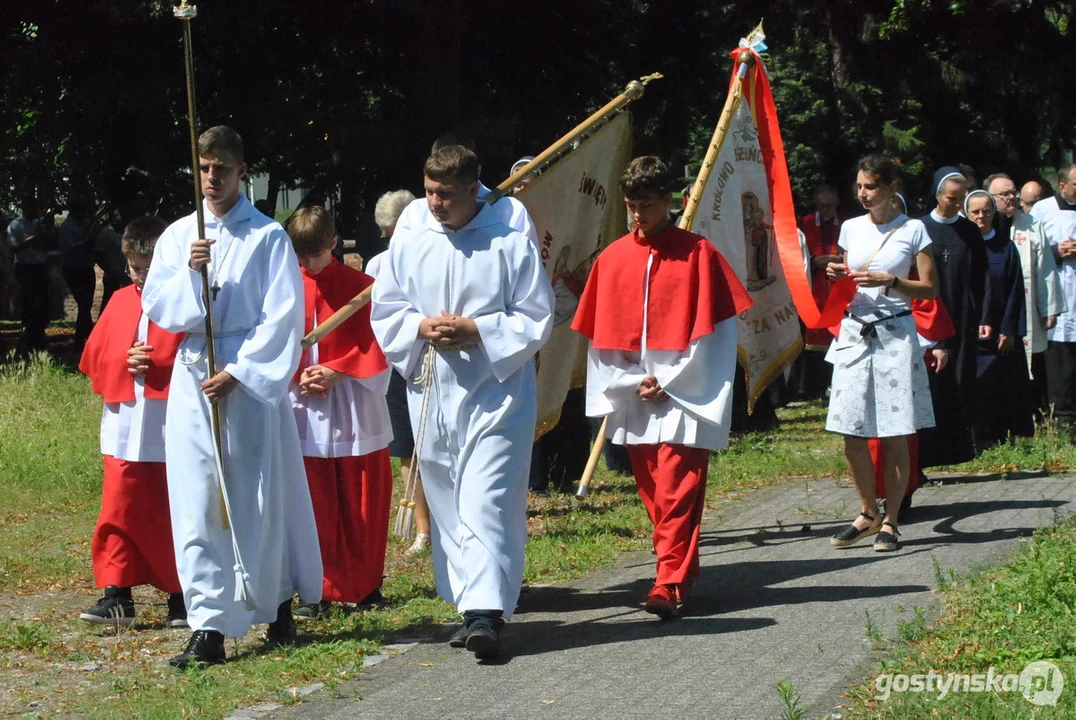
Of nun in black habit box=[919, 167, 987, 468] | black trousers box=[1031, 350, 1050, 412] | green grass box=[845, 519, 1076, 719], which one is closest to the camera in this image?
green grass box=[845, 519, 1076, 719]

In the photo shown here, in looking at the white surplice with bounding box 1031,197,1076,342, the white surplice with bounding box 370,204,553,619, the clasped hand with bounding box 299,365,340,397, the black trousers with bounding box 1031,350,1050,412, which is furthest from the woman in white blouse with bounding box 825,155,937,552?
the black trousers with bounding box 1031,350,1050,412

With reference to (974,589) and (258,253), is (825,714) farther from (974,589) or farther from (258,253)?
(258,253)

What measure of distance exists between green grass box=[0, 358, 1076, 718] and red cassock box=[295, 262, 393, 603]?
0.18 meters

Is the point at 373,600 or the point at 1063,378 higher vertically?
the point at 1063,378

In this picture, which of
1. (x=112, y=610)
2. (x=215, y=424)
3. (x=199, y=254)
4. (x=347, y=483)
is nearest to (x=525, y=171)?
(x=347, y=483)

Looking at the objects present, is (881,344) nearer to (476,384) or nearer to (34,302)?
(476,384)

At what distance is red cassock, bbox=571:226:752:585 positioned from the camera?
22.6ft

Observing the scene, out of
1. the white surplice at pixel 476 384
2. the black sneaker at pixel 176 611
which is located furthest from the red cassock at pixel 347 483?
the white surplice at pixel 476 384

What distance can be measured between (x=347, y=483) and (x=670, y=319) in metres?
1.71

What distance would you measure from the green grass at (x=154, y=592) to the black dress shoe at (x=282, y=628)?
0.07m

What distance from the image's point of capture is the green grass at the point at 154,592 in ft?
19.7

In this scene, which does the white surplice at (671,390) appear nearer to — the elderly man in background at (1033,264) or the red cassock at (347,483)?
the red cassock at (347,483)

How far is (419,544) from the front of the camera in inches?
345

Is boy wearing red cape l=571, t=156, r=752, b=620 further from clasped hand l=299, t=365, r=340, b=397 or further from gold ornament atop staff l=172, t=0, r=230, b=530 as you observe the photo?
gold ornament atop staff l=172, t=0, r=230, b=530
